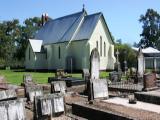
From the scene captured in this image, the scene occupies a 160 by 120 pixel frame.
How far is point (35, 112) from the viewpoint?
9.08 meters

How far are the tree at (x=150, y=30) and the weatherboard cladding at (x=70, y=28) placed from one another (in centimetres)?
3163

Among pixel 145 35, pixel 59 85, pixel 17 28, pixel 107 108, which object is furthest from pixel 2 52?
pixel 107 108

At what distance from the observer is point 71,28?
48.0 metres

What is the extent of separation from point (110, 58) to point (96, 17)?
6.80m

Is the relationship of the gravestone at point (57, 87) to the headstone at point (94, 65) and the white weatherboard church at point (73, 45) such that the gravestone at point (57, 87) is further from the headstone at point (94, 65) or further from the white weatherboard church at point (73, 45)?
the white weatherboard church at point (73, 45)

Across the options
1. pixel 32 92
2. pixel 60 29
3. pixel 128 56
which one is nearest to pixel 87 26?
pixel 60 29

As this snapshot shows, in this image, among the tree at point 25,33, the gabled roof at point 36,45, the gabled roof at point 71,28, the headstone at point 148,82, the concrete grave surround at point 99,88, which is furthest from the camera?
the tree at point 25,33

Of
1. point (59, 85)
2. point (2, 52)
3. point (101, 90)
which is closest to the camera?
point (101, 90)

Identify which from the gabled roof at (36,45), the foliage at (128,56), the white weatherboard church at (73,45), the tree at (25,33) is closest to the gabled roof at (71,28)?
the white weatherboard church at (73,45)

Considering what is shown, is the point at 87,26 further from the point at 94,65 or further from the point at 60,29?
the point at 94,65

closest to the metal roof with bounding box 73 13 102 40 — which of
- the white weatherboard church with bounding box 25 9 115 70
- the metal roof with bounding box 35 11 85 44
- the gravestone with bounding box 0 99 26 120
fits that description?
the white weatherboard church with bounding box 25 9 115 70

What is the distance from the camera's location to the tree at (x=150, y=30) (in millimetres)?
76562

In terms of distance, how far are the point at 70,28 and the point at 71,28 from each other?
0.28m

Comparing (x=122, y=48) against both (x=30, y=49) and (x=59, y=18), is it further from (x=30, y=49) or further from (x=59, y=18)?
(x=30, y=49)
